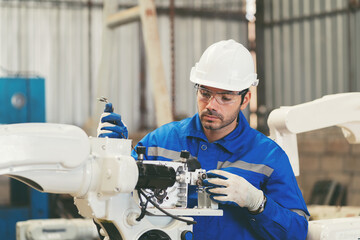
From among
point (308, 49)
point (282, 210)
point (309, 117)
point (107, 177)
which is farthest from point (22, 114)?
point (308, 49)

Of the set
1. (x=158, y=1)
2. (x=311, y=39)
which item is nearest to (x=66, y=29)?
(x=158, y=1)

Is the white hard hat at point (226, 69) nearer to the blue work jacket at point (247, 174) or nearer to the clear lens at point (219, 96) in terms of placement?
the clear lens at point (219, 96)

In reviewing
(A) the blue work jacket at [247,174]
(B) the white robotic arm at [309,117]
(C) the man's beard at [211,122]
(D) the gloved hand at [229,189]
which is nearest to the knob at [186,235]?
(D) the gloved hand at [229,189]

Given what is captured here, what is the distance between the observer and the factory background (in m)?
6.93

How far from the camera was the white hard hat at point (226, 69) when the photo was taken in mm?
1970

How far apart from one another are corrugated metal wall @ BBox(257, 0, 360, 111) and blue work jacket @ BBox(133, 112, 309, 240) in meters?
4.91

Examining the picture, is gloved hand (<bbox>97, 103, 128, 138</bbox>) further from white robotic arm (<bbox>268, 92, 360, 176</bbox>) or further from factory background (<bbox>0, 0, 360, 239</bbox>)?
factory background (<bbox>0, 0, 360, 239</bbox>)

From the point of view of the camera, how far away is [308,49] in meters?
7.34

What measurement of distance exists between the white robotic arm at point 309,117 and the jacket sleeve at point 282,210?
0.15 metres

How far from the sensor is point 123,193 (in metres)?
1.46

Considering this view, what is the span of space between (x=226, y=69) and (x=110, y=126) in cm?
55

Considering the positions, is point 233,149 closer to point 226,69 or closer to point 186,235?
point 226,69

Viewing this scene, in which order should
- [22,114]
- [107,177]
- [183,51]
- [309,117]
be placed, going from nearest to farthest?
[107,177] < [309,117] < [22,114] < [183,51]

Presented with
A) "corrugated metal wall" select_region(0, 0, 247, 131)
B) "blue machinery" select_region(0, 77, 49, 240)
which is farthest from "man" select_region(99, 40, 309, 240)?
"corrugated metal wall" select_region(0, 0, 247, 131)
